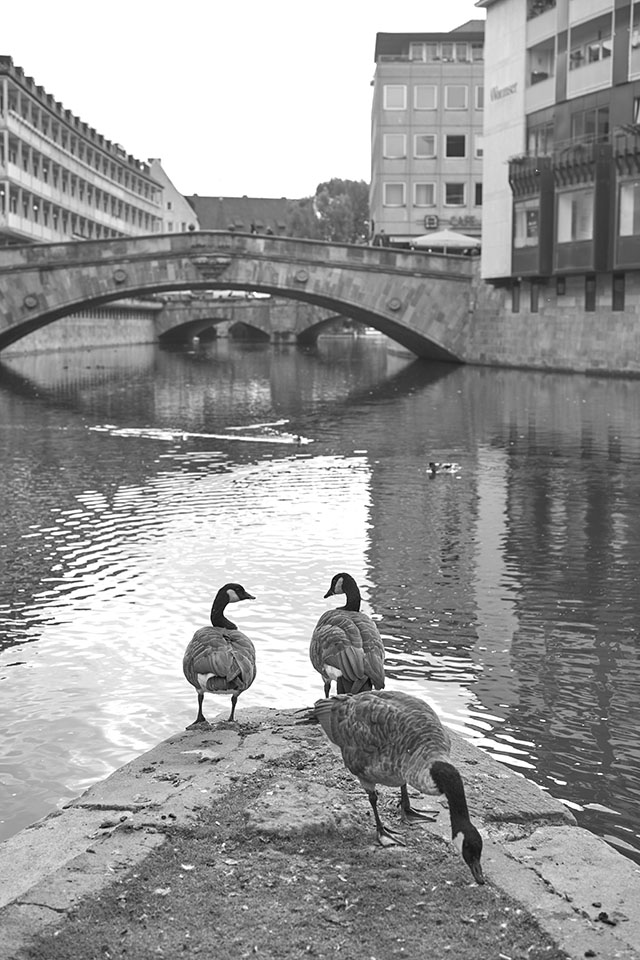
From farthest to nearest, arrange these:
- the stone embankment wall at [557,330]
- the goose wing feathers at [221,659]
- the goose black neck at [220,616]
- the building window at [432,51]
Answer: the building window at [432,51], the stone embankment wall at [557,330], the goose black neck at [220,616], the goose wing feathers at [221,659]

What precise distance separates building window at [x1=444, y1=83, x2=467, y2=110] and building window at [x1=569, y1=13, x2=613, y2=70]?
32.1 m

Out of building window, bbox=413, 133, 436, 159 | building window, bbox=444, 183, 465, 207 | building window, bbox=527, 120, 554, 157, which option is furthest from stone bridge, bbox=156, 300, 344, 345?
building window, bbox=527, 120, 554, 157

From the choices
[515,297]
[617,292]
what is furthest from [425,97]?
[617,292]

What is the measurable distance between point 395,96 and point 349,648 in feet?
242

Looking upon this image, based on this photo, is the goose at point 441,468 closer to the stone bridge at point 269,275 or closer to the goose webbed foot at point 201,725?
the goose webbed foot at point 201,725

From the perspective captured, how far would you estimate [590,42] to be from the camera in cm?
4609

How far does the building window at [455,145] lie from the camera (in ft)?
259

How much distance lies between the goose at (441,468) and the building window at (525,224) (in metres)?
27.0

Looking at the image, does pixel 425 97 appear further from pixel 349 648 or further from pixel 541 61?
pixel 349 648

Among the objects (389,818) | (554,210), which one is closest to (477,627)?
(389,818)

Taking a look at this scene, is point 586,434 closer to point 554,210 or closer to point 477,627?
point 477,627

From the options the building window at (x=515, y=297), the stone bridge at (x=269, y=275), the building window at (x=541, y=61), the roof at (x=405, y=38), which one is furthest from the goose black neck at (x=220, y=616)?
the roof at (x=405, y=38)

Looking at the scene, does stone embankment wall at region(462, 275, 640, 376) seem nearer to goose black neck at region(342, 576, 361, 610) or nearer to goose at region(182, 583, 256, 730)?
goose black neck at region(342, 576, 361, 610)

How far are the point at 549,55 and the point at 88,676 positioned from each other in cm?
4286
